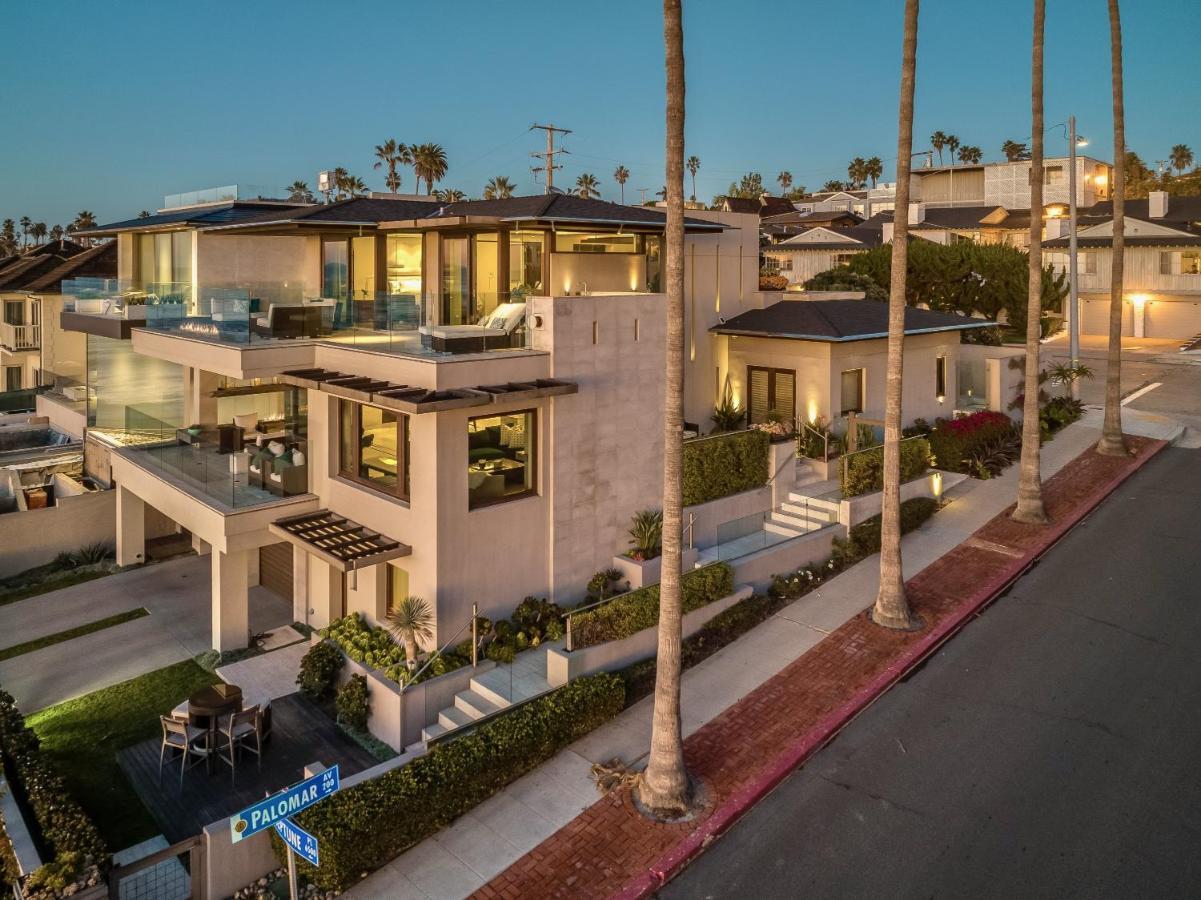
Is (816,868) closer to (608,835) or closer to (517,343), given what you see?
(608,835)

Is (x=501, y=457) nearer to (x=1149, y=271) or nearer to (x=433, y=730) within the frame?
(x=433, y=730)

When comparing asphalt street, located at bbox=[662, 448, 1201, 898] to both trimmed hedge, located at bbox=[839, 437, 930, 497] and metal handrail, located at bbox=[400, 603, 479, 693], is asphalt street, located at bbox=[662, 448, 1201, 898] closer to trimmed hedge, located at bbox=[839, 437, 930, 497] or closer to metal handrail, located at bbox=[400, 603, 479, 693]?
trimmed hedge, located at bbox=[839, 437, 930, 497]

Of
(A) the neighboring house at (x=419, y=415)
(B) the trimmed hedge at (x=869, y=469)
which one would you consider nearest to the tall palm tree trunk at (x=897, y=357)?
(B) the trimmed hedge at (x=869, y=469)

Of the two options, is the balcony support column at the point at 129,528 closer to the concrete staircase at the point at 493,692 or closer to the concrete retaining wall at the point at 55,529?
the concrete retaining wall at the point at 55,529

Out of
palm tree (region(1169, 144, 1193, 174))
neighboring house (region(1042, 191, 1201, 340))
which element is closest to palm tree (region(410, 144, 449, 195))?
neighboring house (region(1042, 191, 1201, 340))

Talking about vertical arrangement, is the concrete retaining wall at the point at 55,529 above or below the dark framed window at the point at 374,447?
below

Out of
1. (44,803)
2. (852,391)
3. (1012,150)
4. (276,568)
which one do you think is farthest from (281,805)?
(1012,150)
